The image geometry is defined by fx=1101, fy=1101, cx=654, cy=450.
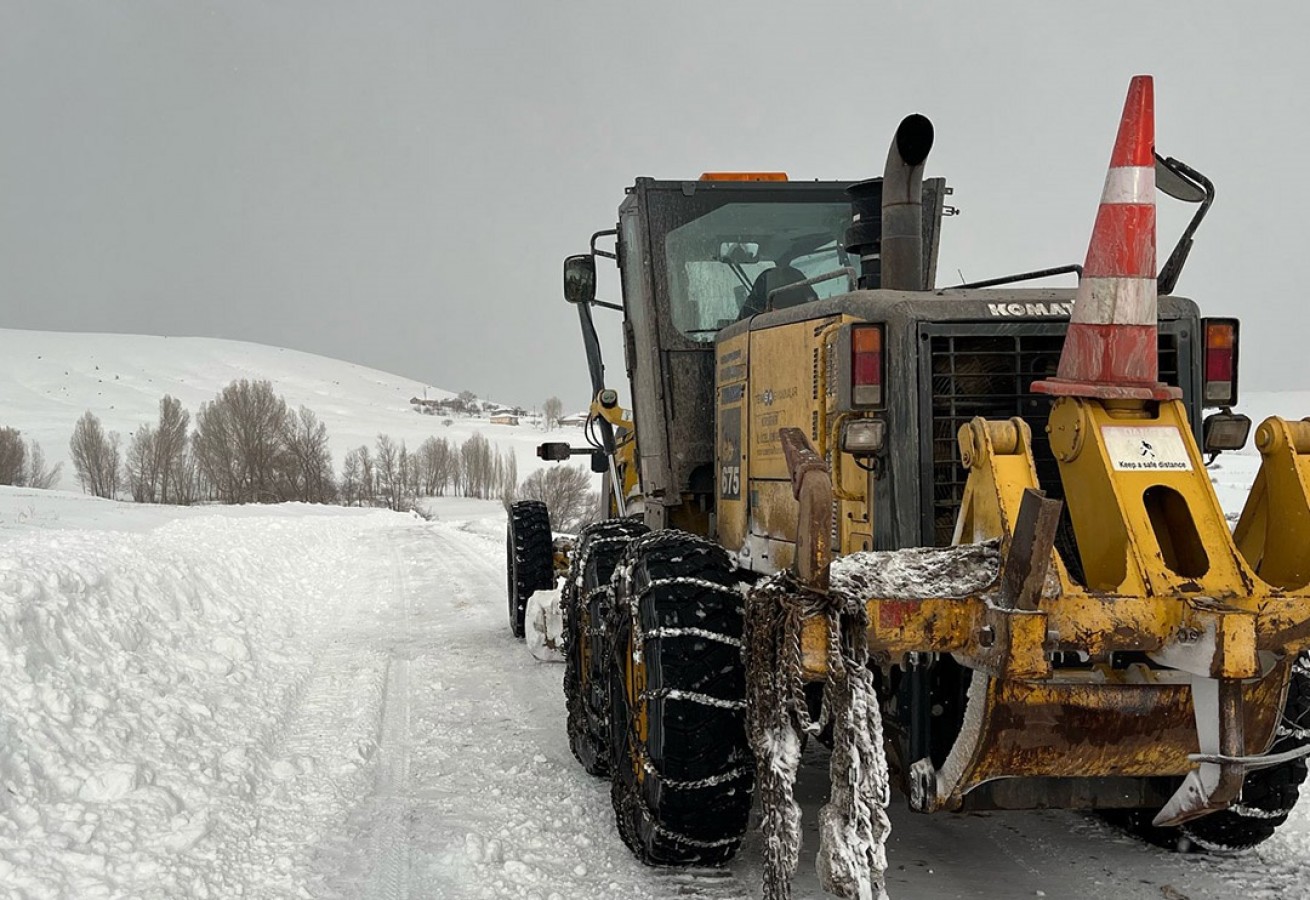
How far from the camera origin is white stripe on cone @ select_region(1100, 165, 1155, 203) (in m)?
3.43

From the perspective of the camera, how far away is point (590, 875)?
4109 millimetres

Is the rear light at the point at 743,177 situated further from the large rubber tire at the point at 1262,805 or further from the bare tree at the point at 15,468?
the bare tree at the point at 15,468

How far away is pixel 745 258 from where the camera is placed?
589 cm

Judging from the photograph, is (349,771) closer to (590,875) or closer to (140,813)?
(140,813)

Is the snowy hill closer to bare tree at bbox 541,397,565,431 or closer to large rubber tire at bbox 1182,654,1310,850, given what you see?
bare tree at bbox 541,397,565,431

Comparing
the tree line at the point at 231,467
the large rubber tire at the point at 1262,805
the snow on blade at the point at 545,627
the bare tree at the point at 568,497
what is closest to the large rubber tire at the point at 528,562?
the snow on blade at the point at 545,627

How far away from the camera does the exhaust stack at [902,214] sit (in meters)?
4.14

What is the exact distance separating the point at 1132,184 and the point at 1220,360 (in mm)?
930

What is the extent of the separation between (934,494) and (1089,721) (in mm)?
863

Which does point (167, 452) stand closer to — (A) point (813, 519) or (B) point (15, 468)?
(B) point (15, 468)

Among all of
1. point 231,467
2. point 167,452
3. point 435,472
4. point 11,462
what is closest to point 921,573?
point 231,467

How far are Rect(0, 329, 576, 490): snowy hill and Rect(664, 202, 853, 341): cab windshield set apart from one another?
5148 cm

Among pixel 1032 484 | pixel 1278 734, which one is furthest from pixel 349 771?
pixel 1278 734

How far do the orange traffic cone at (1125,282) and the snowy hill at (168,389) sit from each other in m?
54.1
